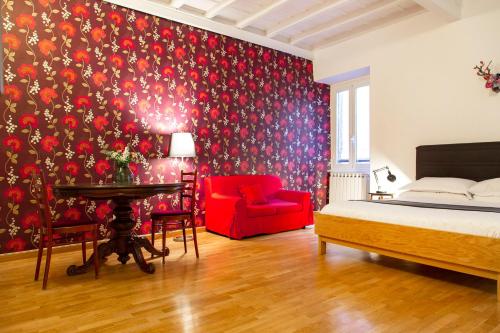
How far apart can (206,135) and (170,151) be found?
79 cm

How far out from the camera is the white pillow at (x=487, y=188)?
3.54 m

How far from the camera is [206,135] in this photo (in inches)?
191

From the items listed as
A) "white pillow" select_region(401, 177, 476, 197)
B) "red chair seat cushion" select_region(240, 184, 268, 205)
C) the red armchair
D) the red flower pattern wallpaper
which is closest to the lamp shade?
the red flower pattern wallpaper

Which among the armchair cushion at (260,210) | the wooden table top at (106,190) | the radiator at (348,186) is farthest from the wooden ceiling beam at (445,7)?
the wooden table top at (106,190)

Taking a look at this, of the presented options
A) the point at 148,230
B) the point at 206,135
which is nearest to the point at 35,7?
the point at 206,135

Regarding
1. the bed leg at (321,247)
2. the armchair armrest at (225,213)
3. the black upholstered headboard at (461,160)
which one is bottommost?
the bed leg at (321,247)

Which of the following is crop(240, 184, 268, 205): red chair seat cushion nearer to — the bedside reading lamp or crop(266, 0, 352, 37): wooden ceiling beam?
the bedside reading lamp

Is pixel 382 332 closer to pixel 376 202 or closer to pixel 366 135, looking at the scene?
pixel 376 202

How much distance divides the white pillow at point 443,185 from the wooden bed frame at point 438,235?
0.96 ft

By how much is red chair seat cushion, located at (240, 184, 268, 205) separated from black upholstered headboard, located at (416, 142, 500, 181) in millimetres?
2096

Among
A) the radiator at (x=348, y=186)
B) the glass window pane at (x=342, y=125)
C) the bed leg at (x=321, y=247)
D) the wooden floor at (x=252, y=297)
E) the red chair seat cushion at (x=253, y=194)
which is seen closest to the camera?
the wooden floor at (x=252, y=297)

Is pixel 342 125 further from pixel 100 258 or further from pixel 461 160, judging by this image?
pixel 100 258

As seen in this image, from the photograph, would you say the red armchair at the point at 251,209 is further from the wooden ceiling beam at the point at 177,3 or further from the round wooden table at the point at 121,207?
the wooden ceiling beam at the point at 177,3

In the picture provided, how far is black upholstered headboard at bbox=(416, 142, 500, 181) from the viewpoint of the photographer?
3988mm
